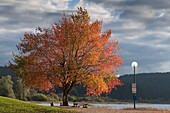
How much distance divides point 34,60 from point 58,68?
129 inches

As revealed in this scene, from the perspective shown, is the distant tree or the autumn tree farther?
the distant tree

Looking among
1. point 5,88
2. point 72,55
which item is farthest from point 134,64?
point 5,88

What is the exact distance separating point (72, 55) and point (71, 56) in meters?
0.23

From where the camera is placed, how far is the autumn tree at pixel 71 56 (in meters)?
52.8

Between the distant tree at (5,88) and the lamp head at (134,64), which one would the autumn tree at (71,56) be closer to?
the lamp head at (134,64)

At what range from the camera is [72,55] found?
174ft

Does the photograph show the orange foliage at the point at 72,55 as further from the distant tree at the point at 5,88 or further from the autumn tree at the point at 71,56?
the distant tree at the point at 5,88

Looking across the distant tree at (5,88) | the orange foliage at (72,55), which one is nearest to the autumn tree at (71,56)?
the orange foliage at (72,55)

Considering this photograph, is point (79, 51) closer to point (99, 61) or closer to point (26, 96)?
point (99, 61)

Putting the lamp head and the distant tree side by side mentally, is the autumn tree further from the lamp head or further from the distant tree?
the distant tree

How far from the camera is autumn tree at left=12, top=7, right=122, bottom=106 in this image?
52.8 metres

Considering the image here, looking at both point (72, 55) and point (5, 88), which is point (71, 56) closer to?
point (72, 55)

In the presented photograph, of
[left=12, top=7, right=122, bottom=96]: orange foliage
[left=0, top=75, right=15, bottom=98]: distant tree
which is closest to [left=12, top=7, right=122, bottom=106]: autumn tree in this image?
[left=12, top=7, right=122, bottom=96]: orange foliage

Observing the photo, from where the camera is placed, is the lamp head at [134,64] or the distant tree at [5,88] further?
the distant tree at [5,88]
